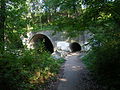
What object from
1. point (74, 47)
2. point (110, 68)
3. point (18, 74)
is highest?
point (74, 47)

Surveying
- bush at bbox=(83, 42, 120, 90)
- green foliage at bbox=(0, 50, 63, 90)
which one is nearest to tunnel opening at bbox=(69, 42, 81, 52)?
green foliage at bbox=(0, 50, 63, 90)

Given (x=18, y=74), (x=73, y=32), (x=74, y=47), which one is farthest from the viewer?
(x=74, y=47)

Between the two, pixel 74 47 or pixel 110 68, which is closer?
pixel 110 68

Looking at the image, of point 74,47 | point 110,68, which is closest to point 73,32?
point 110,68

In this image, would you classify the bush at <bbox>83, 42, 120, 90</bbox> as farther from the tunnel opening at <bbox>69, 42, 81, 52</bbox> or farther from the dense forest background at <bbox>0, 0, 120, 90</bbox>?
the tunnel opening at <bbox>69, 42, 81, 52</bbox>

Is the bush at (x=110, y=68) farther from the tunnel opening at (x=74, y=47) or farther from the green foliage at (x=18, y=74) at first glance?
the tunnel opening at (x=74, y=47)

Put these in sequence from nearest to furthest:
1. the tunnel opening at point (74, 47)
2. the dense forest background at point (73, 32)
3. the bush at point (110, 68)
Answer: the bush at point (110, 68)
the dense forest background at point (73, 32)
the tunnel opening at point (74, 47)

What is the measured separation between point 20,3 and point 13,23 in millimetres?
1228

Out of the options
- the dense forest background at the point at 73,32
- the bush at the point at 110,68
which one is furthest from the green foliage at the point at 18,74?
the bush at the point at 110,68

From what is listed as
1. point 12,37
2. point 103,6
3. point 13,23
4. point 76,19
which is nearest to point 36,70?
point 12,37

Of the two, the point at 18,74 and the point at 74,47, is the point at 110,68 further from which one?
the point at 74,47

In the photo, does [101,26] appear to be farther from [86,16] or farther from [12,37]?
[12,37]

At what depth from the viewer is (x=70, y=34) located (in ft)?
17.5

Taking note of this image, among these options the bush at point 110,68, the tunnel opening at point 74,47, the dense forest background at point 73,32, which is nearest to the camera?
the bush at point 110,68
